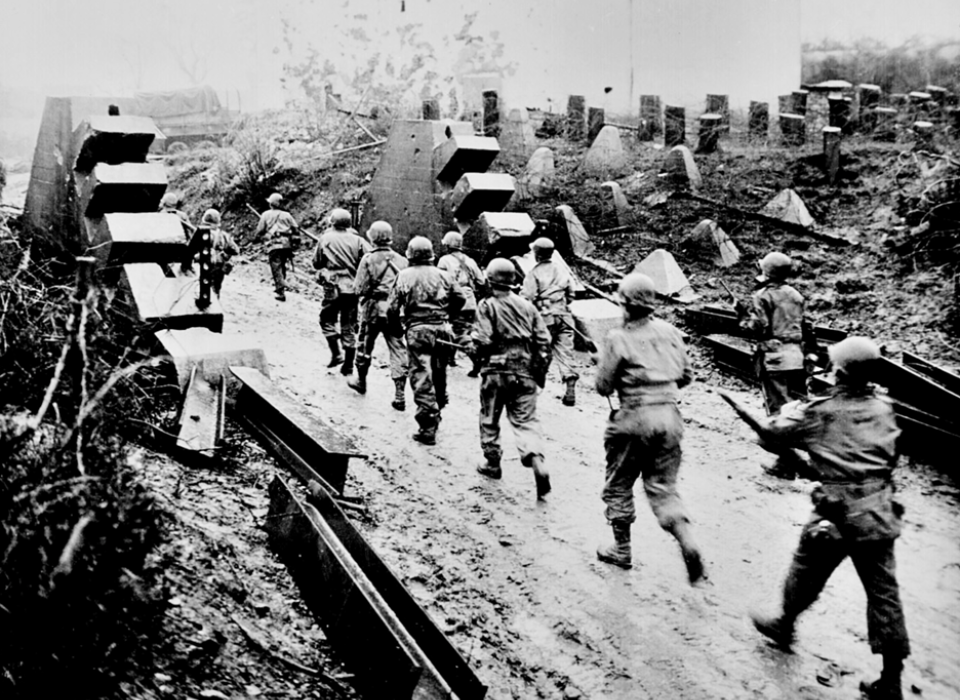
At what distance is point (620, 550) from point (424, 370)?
3123mm

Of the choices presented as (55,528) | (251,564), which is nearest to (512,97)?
(251,564)

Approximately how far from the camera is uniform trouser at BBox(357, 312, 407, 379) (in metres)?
9.08

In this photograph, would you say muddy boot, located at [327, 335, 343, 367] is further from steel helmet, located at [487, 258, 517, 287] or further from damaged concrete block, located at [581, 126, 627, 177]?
damaged concrete block, located at [581, 126, 627, 177]

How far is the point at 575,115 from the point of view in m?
19.2

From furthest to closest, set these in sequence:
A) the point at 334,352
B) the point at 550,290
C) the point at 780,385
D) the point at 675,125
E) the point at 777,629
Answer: the point at 675,125
the point at 334,352
the point at 550,290
the point at 780,385
the point at 777,629

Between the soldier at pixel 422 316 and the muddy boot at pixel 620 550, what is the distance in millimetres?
2766

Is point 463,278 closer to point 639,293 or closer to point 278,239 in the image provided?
point 639,293

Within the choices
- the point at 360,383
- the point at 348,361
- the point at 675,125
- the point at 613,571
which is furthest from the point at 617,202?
the point at 613,571

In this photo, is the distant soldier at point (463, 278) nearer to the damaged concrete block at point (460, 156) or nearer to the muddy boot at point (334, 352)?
the muddy boot at point (334, 352)

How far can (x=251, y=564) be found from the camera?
5.33 metres

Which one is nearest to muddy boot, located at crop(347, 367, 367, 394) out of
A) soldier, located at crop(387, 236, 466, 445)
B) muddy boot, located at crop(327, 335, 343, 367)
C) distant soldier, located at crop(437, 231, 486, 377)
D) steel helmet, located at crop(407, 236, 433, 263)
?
muddy boot, located at crop(327, 335, 343, 367)

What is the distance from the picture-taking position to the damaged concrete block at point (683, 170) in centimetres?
1532

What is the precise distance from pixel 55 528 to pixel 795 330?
666cm

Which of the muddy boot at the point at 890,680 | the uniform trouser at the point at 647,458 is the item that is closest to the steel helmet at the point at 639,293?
the uniform trouser at the point at 647,458
